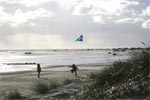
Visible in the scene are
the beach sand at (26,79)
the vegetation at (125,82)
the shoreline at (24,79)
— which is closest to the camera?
the vegetation at (125,82)

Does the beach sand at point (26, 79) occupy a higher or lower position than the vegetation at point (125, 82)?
lower

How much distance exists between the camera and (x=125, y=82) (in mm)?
12539

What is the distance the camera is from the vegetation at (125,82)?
37.8 feet

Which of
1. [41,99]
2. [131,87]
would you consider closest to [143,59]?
[131,87]

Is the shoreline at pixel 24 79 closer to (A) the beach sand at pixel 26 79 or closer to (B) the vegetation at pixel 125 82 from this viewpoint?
(A) the beach sand at pixel 26 79

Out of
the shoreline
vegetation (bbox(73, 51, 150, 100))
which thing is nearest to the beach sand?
the shoreline

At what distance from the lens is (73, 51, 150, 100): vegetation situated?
11516 mm

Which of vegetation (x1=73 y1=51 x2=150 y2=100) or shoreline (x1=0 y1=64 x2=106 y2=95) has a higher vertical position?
vegetation (x1=73 y1=51 x2=150 y2=100)

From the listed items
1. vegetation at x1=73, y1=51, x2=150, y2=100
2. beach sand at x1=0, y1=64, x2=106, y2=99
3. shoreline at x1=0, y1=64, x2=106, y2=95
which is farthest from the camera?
shoreline at x1=0, y1=64, x2=106, y2=95

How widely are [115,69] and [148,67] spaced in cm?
207

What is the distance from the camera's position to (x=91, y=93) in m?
13.1

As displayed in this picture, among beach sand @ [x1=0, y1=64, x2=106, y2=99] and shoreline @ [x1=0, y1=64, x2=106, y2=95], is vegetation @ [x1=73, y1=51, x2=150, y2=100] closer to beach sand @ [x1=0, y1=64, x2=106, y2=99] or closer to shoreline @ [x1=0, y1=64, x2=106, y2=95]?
beach sand @ [x1=0, y1=64, x2=106, y2=99]

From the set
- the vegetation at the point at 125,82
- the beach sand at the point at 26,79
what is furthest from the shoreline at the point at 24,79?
the vegetation at the point at 125,82

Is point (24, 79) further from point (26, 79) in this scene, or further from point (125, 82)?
point (125, 82)
